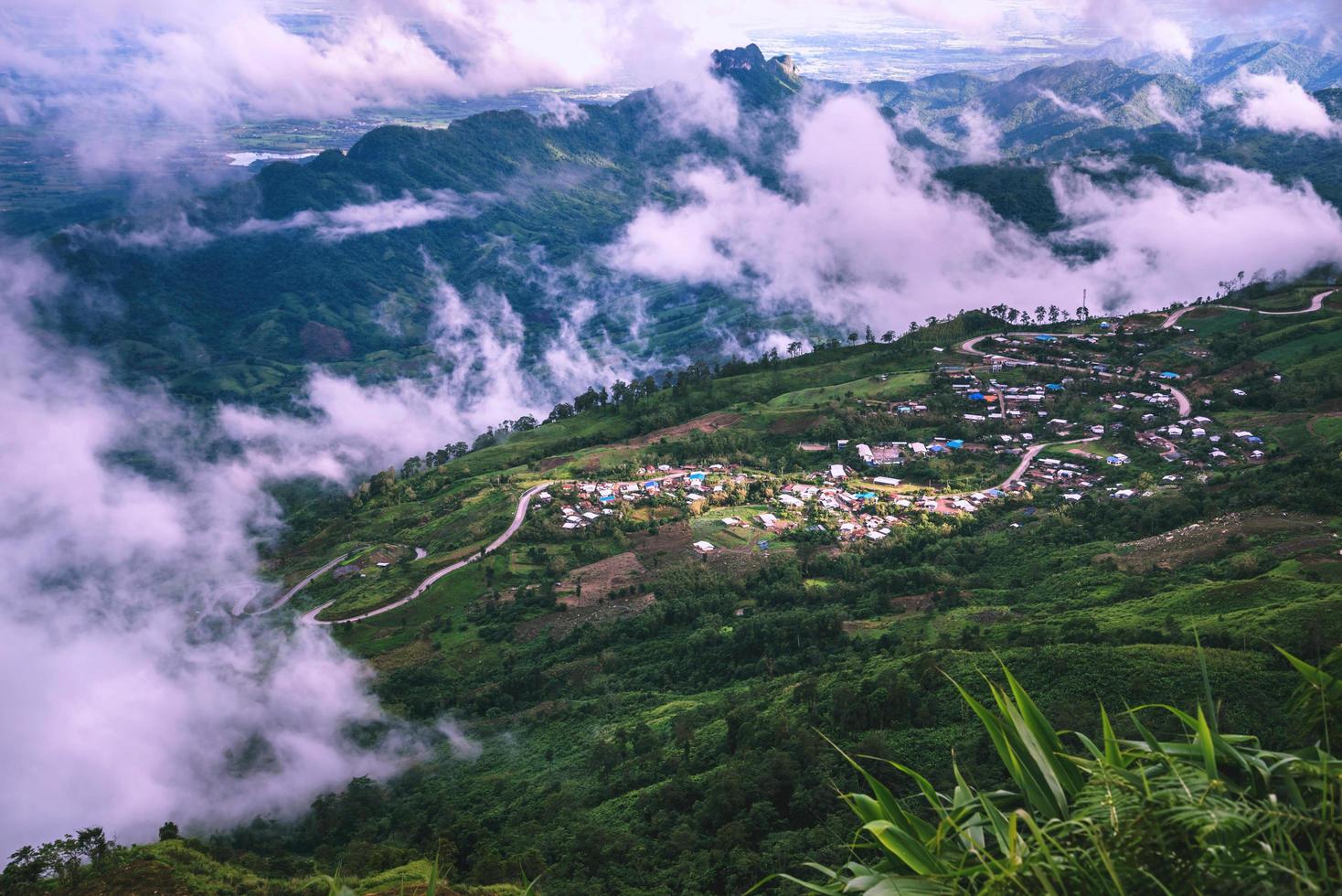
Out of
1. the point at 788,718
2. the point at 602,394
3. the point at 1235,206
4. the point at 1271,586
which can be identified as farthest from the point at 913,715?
the point at 1235,206

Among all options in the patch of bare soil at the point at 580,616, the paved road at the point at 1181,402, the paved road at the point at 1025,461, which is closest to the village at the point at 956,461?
the paved road at the point at 1025,461

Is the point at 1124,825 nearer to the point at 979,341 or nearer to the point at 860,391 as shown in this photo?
the point at 860,391

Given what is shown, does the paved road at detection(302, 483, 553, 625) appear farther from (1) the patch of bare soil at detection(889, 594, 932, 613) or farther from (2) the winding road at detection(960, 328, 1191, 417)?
(2) the winding road at detection(960, 328, 1191, 417)

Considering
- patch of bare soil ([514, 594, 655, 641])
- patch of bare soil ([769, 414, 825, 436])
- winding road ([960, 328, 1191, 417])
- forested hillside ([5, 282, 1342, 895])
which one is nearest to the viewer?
forested hillside ([5, 282, 1342, 895])

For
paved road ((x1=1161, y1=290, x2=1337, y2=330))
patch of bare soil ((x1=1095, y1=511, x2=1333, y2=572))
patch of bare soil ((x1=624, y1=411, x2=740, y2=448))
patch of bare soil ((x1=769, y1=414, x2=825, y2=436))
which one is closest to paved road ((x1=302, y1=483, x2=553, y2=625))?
patch of bare soil ((x1=624, y1=411, x2=740, y2=448))

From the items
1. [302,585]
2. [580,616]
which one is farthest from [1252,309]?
[302,585]

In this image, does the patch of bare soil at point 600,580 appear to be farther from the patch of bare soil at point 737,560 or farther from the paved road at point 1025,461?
the paved road at point 1025,461
